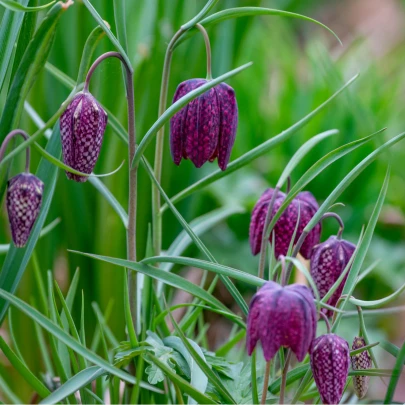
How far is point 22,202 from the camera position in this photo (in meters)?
0.73

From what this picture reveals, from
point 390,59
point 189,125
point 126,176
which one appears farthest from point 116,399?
point 390,59

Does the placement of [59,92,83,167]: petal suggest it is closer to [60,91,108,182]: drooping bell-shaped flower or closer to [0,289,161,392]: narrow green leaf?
[60,91,108,182]: drooping bell-shaped flower

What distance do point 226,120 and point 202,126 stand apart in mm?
36

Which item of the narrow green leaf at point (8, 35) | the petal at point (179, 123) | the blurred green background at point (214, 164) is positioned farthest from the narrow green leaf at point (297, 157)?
the blurred green background at point (214, 164)

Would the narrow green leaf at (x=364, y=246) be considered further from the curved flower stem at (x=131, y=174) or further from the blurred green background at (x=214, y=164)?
the blurred green background at (x=214, y=164)

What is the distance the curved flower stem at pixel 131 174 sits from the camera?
2.52 feet

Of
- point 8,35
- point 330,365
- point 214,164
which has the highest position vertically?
point 8,35

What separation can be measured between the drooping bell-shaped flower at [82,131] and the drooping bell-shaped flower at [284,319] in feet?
0.87

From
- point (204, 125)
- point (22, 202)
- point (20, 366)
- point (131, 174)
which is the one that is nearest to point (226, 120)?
point (204, 125)

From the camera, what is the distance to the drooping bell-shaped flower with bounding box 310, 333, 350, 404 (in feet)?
2.32

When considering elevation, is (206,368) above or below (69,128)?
below

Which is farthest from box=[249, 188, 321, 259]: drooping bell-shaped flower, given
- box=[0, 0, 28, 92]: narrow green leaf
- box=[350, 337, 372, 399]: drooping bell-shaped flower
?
box=[0, 0, 28, 92]: narrow green leaf

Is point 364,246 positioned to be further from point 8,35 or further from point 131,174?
point 8,35

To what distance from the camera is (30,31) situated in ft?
2.80
